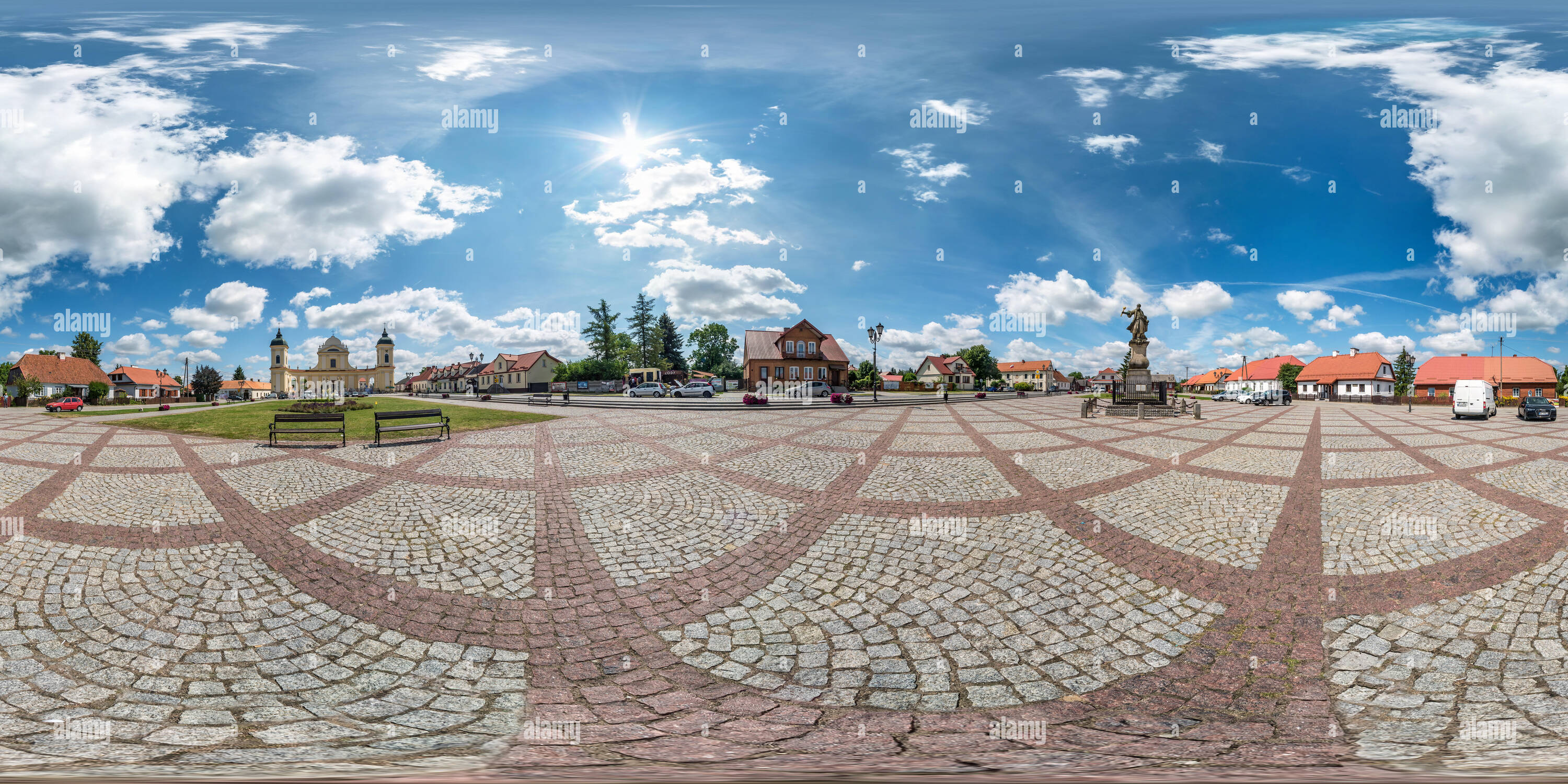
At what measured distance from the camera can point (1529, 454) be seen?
1116cm

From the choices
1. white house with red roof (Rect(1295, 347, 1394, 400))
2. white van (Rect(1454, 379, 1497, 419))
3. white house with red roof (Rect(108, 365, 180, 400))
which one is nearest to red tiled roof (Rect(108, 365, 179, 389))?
white house with red roof (Rect(108, 365, 180, 400))

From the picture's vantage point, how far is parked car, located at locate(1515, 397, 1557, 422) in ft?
67.2

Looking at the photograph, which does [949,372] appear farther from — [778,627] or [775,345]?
[778,627]

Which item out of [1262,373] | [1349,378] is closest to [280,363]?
[1349,378]

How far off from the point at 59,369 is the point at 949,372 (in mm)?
105317

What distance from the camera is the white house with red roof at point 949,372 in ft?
296

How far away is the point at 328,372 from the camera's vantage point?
5681cm

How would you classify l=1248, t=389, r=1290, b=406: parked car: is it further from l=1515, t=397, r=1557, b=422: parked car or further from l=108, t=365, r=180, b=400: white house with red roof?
l=108, t=365, r=180, b=400: white house with red roof

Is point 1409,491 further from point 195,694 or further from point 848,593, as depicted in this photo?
point 195,694

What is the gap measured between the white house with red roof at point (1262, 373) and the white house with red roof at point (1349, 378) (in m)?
8.52

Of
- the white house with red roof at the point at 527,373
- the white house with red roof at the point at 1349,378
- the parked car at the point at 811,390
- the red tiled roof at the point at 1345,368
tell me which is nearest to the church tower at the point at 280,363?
the white house with red roof at the point at 527,373

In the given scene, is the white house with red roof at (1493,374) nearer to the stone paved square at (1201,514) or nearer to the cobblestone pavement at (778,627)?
the stone paved square at (1201,514)

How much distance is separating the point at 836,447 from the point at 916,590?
6.70m

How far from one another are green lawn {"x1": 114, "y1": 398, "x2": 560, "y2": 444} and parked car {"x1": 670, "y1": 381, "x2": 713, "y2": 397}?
17.0 m
